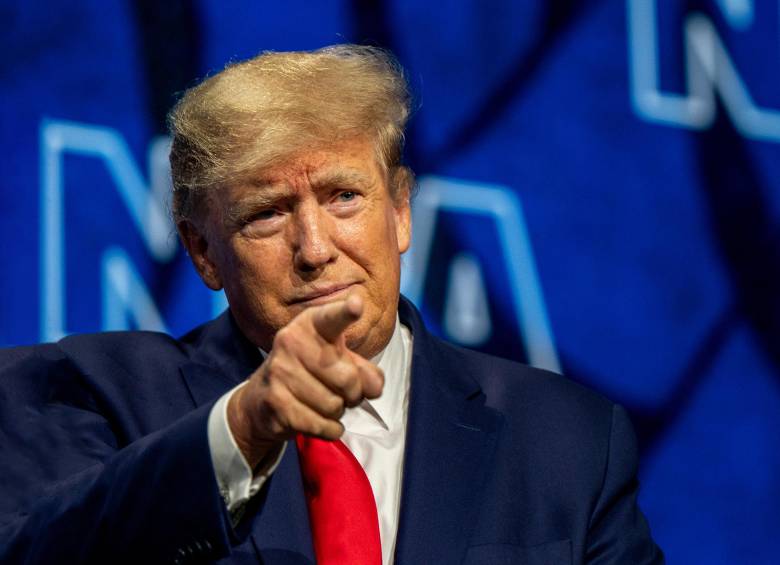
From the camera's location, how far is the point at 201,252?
207cm

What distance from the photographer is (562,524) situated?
75.2 inches

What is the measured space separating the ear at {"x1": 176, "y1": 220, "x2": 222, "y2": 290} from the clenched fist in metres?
0.68

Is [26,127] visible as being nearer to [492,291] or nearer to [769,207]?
[492,291]

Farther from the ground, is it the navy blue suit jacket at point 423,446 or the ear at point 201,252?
the ear at point 201,252

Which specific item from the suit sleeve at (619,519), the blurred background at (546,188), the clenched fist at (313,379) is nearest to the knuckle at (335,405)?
the clenched fist at (313,379)

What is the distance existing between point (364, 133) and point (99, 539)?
2.44ft

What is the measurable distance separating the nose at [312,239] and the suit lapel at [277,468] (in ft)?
0.66

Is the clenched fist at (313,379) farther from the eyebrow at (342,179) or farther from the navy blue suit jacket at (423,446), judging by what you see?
the eyebrow at (342,179)

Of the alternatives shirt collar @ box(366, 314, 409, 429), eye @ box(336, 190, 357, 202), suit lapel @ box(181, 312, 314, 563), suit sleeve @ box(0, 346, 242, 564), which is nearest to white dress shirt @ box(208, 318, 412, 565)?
shirt collar @ box(366, 314, 409, 429)

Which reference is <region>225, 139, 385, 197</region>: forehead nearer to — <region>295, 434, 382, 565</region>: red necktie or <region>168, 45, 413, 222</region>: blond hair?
<region>168, 45, 413, 222</region>: blond hair

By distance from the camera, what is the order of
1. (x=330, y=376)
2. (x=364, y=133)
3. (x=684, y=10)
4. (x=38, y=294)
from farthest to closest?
(x=684, y=10), (x=38, y=294), (x=364, y=133), (x=330, y=376)

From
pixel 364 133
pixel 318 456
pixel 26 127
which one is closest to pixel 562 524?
pixel 318 456

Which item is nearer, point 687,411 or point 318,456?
point 318,456

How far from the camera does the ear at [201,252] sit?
6.73ft
